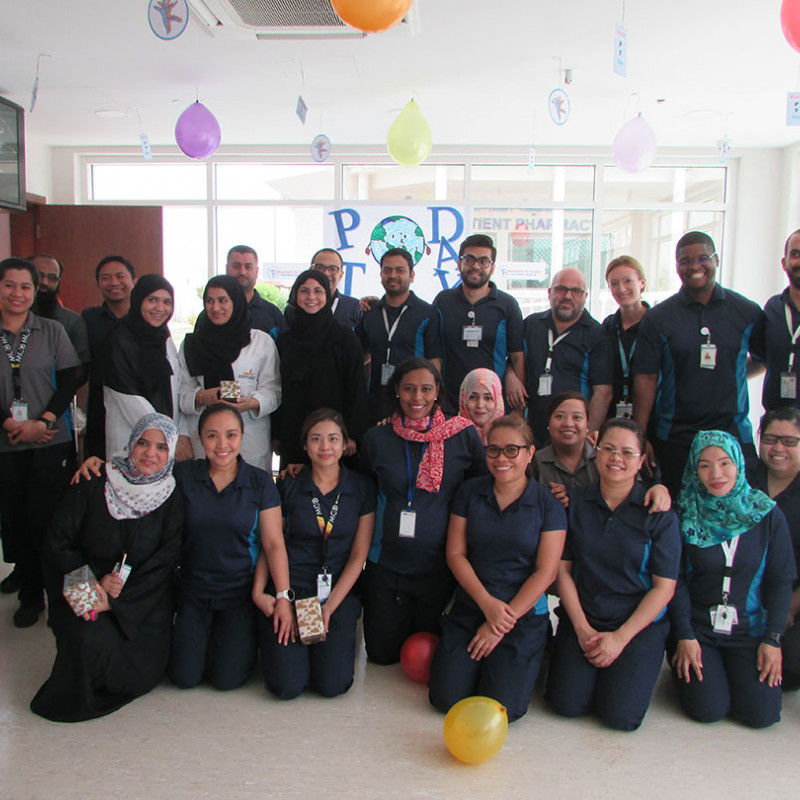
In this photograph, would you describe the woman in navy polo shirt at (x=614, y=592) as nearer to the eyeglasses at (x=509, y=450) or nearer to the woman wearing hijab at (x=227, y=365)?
the eyeglasses at (x=509, y=450)

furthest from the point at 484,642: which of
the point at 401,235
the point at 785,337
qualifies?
the point at 401,235

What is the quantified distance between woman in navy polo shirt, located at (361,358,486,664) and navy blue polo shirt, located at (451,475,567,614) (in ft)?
0.72

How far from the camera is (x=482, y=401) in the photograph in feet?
10.0

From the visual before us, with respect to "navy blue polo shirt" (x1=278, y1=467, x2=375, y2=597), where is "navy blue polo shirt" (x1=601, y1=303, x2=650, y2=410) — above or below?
above

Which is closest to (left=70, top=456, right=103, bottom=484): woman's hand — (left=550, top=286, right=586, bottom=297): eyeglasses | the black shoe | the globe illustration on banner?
the black shoe

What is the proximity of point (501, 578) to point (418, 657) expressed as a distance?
46 cm

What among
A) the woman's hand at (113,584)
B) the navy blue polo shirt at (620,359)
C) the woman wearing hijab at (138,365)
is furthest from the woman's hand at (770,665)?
the woman wearing hijab at (138,365)

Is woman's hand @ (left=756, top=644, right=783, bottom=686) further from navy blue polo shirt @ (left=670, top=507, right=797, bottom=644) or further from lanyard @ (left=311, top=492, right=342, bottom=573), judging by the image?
lanyard @ (left=311, top=492, right=342, bottom=573)

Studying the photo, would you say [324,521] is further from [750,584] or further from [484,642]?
[750,584]

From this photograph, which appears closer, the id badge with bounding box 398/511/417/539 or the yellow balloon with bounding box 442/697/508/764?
the yellow balloon with bounding box 442/697/508/764

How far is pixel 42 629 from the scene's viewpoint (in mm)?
3000

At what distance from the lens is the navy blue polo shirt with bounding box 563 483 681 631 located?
2420mm

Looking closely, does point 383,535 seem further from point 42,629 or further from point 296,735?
point 42,629

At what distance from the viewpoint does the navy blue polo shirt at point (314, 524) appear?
269 centimetres
